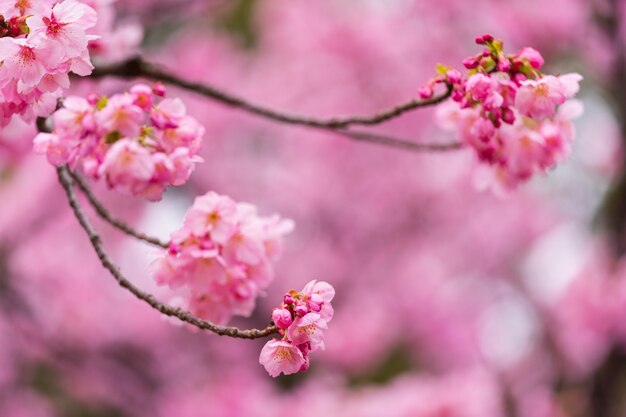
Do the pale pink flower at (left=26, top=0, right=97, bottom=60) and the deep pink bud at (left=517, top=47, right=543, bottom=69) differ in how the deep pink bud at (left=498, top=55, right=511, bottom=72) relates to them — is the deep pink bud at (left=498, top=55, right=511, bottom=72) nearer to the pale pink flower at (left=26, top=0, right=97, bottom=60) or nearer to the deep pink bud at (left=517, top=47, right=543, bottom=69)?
the deep pink bud at (left=517, top=47, right=543, bottom=69)

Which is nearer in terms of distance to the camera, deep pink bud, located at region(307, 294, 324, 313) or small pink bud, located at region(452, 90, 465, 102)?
deep pink bud, located at region(307, 294, 324, 313)

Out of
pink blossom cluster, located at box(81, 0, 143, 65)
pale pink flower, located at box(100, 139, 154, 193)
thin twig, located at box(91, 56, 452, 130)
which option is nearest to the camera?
pale pink flower, located at box(100, 139, 154, 193)

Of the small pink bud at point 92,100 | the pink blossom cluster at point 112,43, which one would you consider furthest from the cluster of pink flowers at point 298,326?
the pink blossom cluster at point 112,43

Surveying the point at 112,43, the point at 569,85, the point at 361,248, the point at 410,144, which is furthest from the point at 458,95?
the point at 361,248

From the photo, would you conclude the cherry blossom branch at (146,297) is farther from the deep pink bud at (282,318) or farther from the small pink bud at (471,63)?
the small pink bud at (471,63)

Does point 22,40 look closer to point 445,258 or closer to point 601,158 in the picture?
point 445,258

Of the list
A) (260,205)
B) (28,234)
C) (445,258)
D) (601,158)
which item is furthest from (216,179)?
(601,158)

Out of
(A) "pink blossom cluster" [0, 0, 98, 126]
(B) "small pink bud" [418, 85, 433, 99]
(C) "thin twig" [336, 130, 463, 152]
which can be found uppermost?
(C) "thin twig" [336, 130, 463, 152]

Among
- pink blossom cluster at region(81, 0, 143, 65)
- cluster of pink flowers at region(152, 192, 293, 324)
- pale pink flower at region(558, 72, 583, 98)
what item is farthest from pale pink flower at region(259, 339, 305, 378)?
pink blossom cluster at region(81, 0, 143, 65)
